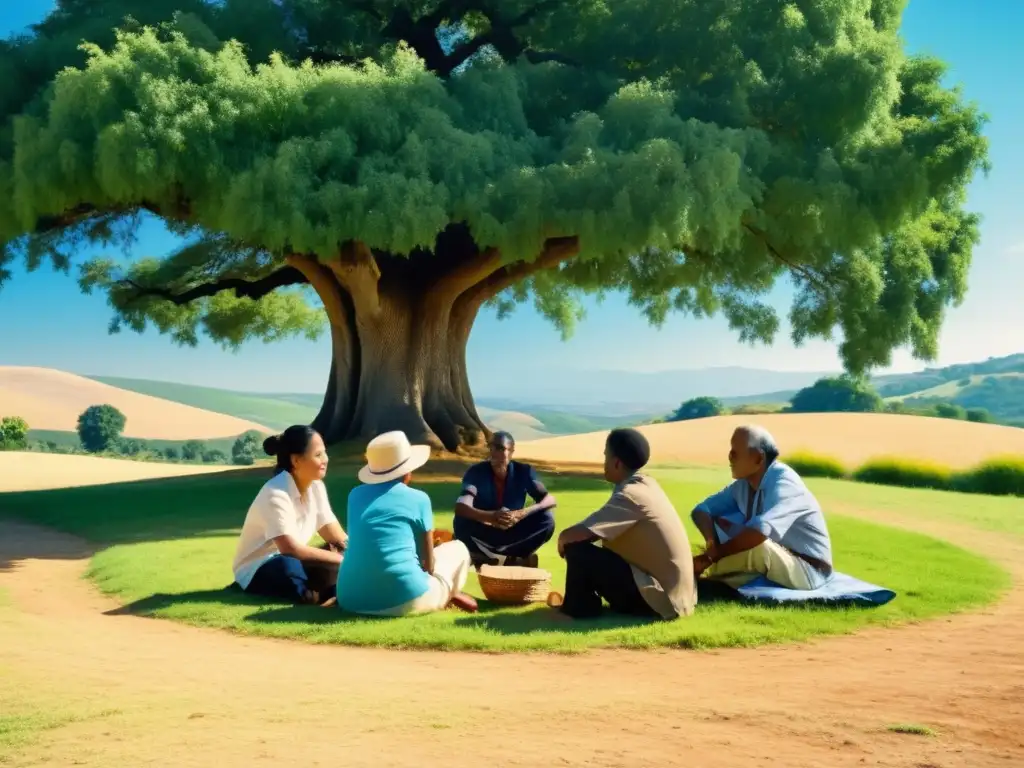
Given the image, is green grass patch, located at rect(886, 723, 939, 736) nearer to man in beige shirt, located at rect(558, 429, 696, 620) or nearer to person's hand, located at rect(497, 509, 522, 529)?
man in beige shirt, located at rect(558, 429, 696, 620)

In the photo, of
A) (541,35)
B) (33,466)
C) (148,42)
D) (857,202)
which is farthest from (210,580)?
(33,466)

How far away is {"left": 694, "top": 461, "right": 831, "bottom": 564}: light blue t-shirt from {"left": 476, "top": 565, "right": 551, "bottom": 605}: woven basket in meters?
1.44

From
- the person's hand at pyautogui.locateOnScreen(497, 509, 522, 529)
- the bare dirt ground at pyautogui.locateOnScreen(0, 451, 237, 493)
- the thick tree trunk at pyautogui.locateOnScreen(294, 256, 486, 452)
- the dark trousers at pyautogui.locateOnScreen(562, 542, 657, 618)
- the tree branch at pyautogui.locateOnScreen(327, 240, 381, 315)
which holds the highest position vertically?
the tree branch at pyautogui.locateOnScreen(327, 240, 381, 315)

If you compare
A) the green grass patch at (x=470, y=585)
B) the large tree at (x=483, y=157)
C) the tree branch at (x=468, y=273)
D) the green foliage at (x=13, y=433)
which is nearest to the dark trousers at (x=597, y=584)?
the green grass patch at (x=470, y=585)

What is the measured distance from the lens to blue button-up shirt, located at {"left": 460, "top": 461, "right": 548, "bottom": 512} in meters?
9.46

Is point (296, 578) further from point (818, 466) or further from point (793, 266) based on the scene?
point (818, 466)

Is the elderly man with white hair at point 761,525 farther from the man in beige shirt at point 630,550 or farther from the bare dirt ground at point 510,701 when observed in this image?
the bare dirt ground at point 510,701

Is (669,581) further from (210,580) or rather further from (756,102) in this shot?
(756,102)

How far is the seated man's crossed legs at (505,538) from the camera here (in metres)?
9.34

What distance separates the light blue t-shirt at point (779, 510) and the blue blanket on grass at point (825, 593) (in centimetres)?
28

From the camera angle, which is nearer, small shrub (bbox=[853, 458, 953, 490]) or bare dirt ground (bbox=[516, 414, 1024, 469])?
small shrub (bbox=[853, 458, 953, 490])

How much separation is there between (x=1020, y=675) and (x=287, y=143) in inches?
519

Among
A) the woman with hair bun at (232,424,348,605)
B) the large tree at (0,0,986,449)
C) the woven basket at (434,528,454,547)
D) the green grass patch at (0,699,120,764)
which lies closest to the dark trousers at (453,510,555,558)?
the woven basket at (434,528,454,547)

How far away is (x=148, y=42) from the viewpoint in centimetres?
1672
